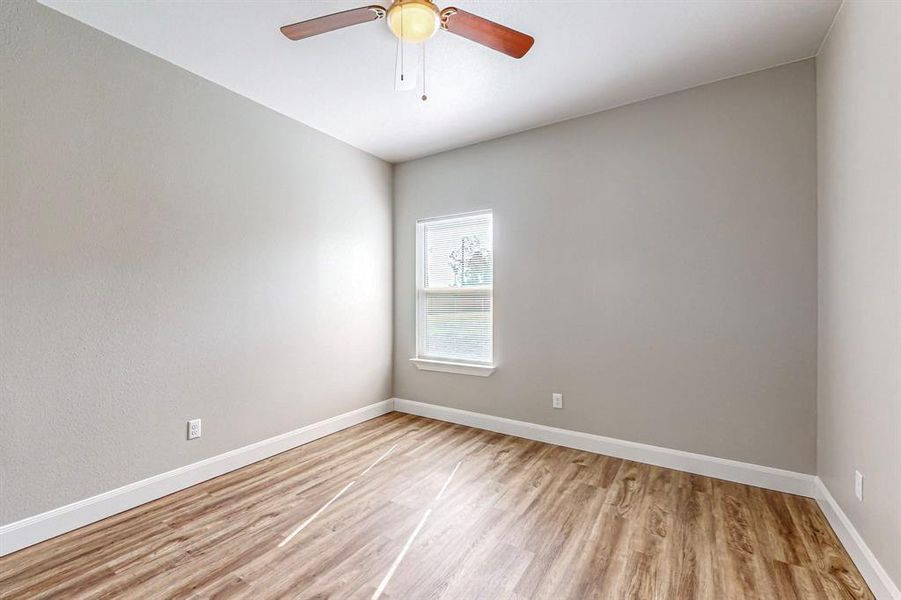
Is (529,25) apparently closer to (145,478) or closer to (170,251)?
(170,251)

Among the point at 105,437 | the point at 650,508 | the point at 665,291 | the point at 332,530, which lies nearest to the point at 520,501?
the point at 650,508

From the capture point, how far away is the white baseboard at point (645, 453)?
7.95 feet

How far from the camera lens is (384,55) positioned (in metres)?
2.38

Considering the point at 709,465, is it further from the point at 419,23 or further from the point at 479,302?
the point at 419,23

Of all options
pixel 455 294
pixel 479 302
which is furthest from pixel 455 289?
pixel 479 302

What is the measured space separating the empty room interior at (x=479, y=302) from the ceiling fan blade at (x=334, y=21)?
33 millimetres

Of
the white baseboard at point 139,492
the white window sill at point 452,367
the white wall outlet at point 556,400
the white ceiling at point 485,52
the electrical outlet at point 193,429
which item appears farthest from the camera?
the white window sill at point 452,367

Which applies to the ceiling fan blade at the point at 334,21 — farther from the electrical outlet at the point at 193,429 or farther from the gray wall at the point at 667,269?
the electrical outlet at the point at 193,429

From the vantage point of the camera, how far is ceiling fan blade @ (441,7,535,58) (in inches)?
66.8

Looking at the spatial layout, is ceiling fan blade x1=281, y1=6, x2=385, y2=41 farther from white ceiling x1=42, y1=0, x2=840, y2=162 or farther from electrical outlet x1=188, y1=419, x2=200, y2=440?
electrical outlet x1=188, y1=419, x2=200, y2=440

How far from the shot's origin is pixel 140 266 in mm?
2332

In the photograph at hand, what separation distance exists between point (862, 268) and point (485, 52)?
7.12ft

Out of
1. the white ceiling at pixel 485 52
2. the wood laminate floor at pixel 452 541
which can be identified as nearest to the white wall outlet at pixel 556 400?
the wood laminate floor at pixel 452 541

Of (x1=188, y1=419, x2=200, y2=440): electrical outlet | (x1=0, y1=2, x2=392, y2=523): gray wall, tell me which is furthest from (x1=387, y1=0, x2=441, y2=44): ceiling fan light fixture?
(x1=188, y1=419, x2=200, y2=440): electrical outlet
